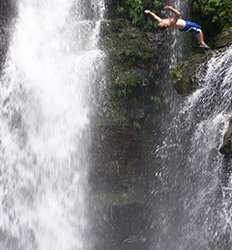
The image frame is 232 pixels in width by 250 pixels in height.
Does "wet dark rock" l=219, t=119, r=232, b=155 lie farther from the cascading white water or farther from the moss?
the cascading white water

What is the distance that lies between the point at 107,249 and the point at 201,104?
454 cm

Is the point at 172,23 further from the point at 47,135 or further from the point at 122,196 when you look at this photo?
the point at 47,135

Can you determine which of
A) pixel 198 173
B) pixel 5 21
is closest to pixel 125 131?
pixel 198 173

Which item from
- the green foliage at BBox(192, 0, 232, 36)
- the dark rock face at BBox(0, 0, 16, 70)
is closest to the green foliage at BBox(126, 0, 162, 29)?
the green foliage at BBox(192, 0, 232, 36)

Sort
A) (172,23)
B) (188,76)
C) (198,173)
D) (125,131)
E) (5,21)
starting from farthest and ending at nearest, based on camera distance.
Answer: (5,21) → (125,131) → (188,76) → (198,173) → (172,23)

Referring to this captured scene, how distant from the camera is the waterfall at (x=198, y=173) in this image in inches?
497

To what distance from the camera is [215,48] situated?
14.4 meters

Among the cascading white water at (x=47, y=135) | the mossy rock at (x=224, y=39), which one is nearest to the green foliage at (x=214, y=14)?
the mossy rock at (x=224, y=39)

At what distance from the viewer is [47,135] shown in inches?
637

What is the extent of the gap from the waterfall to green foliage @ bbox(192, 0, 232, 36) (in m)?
2.00

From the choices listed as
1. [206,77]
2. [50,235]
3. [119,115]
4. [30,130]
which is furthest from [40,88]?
[206,77]

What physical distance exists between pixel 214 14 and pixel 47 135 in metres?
5.59

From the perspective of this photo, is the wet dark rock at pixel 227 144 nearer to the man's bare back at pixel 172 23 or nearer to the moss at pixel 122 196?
the man's bare back at pixel 172 23

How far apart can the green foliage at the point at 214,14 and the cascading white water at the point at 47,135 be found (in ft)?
9.86
